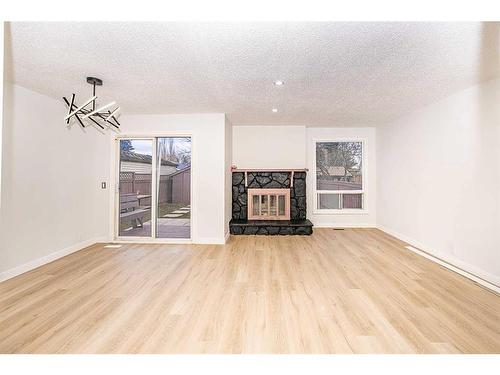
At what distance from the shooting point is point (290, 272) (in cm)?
309

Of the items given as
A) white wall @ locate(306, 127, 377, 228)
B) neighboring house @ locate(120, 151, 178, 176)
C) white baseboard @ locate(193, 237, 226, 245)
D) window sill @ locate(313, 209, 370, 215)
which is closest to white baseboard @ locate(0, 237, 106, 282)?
neighboring house @ locate(120, 151, 178, 176)

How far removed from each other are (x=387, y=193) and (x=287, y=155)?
2345 mm

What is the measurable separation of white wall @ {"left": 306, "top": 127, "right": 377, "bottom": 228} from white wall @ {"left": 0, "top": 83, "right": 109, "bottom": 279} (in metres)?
4.62

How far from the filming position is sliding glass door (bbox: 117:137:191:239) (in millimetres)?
4613

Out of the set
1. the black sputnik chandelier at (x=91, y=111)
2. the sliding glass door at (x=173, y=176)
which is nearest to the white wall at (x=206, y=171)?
the sliding glass door at (x=173, y=176)

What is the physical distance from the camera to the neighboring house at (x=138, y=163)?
4652 millimetres

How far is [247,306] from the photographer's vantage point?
2.24 meters

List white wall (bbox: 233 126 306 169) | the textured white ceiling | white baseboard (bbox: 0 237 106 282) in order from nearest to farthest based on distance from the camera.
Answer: the textured white ceiling < white baseboard (bbox: 0 237 106 282) < white wall (bbox: 233 126 306 169)

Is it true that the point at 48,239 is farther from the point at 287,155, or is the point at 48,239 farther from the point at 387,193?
the point at 387,193

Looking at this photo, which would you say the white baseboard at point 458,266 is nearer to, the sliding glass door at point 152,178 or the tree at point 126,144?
the sliding glass door at point 152,178

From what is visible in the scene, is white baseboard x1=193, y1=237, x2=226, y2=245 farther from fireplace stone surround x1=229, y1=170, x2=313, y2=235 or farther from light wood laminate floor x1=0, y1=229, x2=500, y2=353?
fireplace stone surround x1=229, y1=170, x2=313, y2=235

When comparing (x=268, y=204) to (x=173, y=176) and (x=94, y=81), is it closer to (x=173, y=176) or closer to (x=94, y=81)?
(x=173, y=176)

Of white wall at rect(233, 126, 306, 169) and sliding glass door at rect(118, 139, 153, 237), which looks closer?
sliding glass door at rect(118, 139, 153, 237)

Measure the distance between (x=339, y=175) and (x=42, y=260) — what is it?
5.92 metres
